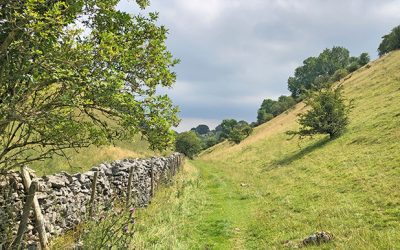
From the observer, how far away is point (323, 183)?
20578mm

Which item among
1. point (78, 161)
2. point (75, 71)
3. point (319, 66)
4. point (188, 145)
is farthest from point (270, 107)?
point (75, 71)

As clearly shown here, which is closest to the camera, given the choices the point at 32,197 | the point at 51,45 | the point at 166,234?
the point at 51,45

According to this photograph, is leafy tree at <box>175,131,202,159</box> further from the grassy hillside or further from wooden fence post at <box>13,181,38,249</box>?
wooden fence post at <box>13,181,38,249</box>

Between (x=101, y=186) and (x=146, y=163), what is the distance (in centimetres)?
765

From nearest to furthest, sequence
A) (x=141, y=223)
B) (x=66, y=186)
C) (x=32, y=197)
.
→ (x=32, y=197)
(x=66, y=186)
(x=141, y=223)

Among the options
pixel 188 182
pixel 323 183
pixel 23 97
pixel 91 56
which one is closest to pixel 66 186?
pixel 23 97

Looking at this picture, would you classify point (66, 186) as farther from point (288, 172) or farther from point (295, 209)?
point (288, 172)

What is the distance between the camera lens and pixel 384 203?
14156 mm

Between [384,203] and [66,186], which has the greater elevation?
[66,186]

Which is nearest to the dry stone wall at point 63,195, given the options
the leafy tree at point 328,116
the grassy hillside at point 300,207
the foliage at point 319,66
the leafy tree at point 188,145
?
the grassy hillside at point 300,207

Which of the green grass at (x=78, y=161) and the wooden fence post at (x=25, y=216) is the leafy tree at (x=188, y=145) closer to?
the green grass at (x=78, y=161)

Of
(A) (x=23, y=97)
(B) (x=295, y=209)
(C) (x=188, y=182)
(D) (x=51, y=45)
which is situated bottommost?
(B) (x=295, y=209)

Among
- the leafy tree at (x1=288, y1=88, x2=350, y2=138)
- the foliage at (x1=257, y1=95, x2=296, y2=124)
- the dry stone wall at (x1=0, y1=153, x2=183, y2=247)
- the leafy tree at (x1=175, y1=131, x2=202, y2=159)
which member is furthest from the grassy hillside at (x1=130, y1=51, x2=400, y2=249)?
the foliage at (x1=257, y1=95, x2=296, y2=124)

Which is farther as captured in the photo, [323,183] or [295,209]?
[323,183]
